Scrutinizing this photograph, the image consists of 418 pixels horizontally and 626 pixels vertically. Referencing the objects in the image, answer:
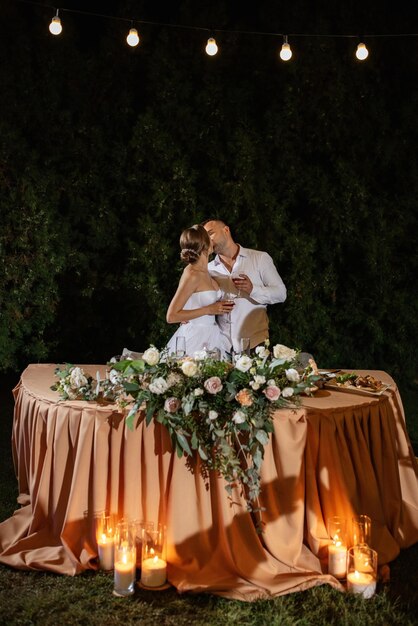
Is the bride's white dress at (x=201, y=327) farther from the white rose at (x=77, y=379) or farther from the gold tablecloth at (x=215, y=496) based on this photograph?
the gold tablecloth at (x=215, y=496)

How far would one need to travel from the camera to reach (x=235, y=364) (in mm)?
3152

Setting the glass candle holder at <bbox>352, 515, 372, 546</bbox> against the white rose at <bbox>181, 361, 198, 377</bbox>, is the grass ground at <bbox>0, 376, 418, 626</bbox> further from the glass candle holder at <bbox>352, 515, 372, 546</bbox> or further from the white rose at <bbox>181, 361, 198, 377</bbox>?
the white rose at <bbox>181, 361, 198, 377</bbox>

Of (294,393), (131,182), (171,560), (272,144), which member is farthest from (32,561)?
(272,144)

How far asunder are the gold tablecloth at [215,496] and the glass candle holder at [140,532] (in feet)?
0.18

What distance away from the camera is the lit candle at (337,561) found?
305 cm

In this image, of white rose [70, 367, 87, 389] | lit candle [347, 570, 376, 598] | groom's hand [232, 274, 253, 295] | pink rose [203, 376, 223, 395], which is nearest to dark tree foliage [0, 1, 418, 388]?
groom's hand [232, 274, 253, 295]

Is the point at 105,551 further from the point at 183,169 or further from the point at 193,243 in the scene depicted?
the point at 183,169

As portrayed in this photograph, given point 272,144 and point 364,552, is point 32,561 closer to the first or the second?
point 364,552

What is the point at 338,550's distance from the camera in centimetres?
304

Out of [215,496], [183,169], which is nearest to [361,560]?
[215,496]

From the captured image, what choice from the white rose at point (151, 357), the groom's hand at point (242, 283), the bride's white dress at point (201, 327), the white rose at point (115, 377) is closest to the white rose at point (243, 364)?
the white rose at point (151, 357)

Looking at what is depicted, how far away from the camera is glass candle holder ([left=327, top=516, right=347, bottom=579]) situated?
10.0 ft

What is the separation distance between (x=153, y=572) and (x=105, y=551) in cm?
31

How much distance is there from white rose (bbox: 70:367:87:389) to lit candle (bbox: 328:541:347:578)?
5.06 ft
